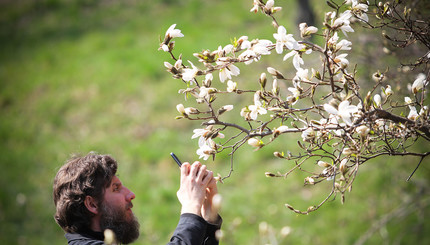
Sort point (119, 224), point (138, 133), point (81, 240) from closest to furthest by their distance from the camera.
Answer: point (81, 240), point (119, 224), point (138, 133)

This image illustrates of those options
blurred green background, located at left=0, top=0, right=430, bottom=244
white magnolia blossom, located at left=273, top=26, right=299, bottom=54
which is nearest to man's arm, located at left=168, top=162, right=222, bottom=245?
white magnolia blossom, located at left=273, top=26, right=299, bottom=54

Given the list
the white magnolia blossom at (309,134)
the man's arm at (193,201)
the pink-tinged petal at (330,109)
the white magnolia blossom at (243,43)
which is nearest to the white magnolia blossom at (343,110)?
the pink-tinged petal at (330,109)

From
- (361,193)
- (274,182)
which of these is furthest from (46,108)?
(361,193)

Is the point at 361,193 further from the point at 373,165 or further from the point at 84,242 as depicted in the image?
the point at 84,242

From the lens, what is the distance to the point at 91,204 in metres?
2.22

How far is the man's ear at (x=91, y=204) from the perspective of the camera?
2211 mm

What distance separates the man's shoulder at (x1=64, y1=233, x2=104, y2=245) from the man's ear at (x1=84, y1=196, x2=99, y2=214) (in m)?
0.11

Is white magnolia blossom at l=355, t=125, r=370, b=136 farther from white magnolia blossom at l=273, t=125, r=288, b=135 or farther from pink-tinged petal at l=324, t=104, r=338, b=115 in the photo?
white magnolia blossom at l=273, t=125, r=288, b=135

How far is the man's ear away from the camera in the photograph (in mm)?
2211

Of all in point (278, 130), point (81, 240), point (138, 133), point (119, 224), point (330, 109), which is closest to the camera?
point (330, 109)

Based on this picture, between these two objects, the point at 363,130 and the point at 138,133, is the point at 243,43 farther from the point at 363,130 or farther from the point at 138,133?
the point at 138,133

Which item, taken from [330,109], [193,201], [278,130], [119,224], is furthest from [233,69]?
[119,224]

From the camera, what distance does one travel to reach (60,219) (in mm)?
2254

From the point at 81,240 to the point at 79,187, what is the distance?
247 mm
